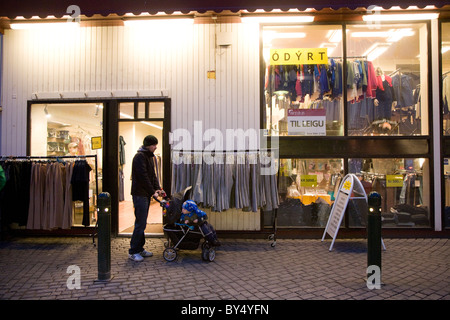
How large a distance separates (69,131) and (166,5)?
11.9 ft

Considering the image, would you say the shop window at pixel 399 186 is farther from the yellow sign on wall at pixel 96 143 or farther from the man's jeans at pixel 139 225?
the yellow sign on wall at pixel 96 143

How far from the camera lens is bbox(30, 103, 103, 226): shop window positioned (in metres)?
6.98

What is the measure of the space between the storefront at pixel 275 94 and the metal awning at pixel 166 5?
0.67 m

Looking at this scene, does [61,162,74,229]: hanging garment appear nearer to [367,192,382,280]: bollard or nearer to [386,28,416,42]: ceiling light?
[367,192,382,280]: bollard

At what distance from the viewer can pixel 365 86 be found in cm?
682

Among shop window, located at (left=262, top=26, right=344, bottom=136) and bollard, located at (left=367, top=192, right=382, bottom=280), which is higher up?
shop window, located at (left=262, top=26, right=344, bottom=136)

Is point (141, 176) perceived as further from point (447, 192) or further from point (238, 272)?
point (447, 192)

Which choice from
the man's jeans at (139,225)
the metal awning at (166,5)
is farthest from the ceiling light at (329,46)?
the man's jeans at (139,225)

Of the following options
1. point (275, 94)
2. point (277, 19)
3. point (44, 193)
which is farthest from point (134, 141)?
point (277, 19)

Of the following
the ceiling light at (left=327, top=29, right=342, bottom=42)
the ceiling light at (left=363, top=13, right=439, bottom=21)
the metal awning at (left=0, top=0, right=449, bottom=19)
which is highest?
the ceiling light at (left=363, top=13, right=439, bottom=21)

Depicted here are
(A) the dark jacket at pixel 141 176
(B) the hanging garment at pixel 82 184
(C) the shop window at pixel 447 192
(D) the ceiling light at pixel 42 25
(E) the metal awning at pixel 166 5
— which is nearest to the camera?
(A) the dark jacket at pixel 141 176

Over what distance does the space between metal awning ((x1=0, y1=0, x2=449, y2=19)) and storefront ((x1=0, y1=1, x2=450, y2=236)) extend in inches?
26.3

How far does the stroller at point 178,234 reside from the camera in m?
5.19

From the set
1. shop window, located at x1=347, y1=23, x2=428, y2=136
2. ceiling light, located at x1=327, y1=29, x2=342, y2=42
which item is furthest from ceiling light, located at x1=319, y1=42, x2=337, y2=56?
shop window, located at x1=347, y1=23, x2=428, y2=136
